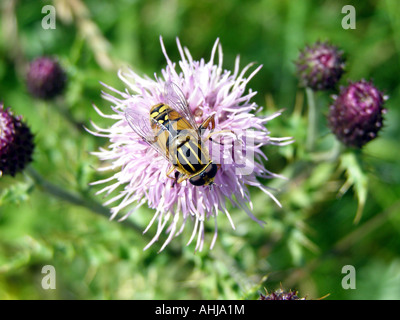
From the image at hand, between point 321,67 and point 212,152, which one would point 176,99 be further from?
point 321,67

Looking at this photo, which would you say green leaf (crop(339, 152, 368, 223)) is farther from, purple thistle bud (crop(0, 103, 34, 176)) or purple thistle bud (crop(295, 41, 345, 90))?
purple thistle bud (crop(0, 103, 34, 176))

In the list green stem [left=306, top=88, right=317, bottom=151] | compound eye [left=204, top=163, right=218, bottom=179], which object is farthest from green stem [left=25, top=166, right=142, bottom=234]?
green stem [left=306, top=88, right=317, bottom=151]

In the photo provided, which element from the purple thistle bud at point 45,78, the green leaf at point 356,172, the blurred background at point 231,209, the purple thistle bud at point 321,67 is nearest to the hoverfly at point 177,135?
the blurred background at point 231,209

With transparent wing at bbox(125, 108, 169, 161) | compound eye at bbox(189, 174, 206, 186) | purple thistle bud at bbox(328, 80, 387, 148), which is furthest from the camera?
purple thistle bud at bbox(328, 80, 387, 148)

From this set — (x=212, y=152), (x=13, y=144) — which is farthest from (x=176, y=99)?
(x=13, y=144)

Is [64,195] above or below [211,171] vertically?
above

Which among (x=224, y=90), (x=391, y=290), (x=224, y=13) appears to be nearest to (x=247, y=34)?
(x=224, y=13)
